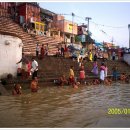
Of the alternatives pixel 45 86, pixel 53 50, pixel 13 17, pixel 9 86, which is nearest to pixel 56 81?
pixel 45 86

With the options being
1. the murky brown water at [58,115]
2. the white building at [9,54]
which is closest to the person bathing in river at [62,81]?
the white building at [9,54]

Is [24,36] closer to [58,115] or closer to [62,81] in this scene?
[62,81]

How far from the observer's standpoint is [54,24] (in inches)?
1736

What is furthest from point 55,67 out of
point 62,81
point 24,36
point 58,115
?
point 58,115

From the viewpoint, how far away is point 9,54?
14500 mm

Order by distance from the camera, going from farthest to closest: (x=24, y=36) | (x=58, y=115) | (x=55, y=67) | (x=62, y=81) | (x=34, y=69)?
(x=24, y=36) → (x=55, y=67) → (x=62, y=81) → (x=34, y=69) → (x=58, y=115)

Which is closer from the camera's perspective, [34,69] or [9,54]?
[9,54]

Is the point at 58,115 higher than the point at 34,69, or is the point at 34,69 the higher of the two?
the point at 34,69

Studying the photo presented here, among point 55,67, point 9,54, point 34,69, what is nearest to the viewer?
point 9,54

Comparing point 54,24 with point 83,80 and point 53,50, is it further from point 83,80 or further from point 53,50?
point 83,80

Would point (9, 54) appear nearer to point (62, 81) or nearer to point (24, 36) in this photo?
point (62, 81)

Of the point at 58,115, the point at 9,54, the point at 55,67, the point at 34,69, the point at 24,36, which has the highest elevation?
the point at 24,36

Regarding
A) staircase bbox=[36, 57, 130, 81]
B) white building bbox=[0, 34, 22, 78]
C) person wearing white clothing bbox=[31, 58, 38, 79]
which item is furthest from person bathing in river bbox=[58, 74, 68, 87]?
white building bbox=[0, 34, 22, 78]

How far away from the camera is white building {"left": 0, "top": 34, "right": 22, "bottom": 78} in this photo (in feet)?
46.2
